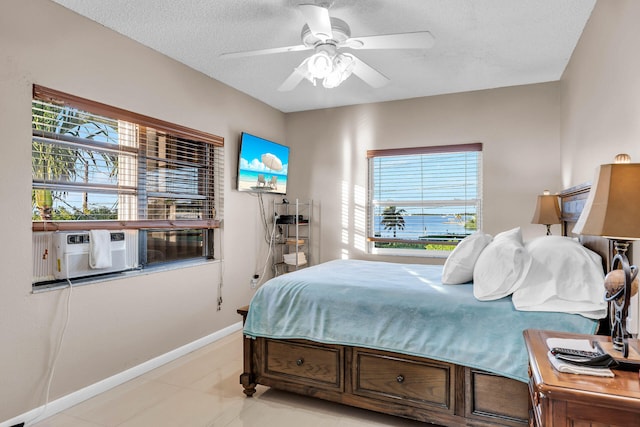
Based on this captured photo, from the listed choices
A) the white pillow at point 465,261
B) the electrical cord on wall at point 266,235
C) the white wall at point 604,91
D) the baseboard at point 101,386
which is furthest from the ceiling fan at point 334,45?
the baseboard at point 101,386

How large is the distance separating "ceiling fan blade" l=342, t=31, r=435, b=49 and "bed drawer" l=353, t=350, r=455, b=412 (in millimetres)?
1904

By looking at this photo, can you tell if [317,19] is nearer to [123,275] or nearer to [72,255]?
[72,255]

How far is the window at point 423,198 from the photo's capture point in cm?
433

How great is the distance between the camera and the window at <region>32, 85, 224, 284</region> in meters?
2.51

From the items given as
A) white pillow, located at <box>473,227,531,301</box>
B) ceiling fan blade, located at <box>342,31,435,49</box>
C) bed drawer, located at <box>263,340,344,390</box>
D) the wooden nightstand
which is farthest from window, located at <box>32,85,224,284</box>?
the wooden nightstand

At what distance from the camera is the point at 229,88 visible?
4.11 m

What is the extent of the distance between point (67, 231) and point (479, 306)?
2.69 m

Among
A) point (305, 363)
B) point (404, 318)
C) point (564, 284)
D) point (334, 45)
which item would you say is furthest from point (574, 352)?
point (334, 45)

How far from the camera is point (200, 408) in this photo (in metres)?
2.52

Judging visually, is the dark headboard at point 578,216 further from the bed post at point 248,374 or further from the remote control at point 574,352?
the bed post at point 248,374

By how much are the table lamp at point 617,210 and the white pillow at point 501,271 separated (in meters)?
0.73

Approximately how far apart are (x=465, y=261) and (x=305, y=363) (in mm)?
1276

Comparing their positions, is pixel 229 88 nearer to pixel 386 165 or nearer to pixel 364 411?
pixel 386 165

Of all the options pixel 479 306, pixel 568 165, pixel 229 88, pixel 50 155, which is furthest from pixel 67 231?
pixel 568 165
